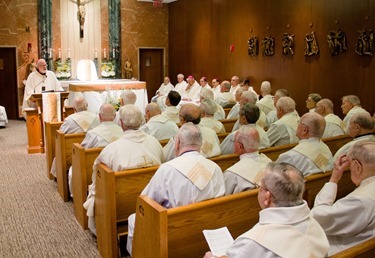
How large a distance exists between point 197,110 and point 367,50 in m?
3.89

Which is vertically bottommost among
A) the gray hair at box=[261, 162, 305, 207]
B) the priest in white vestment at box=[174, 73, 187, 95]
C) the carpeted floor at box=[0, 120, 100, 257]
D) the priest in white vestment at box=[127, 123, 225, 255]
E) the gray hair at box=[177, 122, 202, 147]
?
the carpeted floor at box=[0, 120, 100, 257]

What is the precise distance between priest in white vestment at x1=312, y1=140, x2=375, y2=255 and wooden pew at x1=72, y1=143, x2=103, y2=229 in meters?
2.38

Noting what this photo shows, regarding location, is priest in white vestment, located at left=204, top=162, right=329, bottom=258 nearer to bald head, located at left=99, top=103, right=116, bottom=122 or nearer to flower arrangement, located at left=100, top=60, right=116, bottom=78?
bald head, located at left=99, top=103, right=116, bottom=122

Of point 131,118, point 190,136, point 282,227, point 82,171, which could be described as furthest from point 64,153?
point 282,227

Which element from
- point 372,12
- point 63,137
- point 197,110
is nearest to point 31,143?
point 63,137

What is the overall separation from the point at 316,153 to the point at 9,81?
10.1 m

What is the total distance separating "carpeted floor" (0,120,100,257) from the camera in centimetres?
366

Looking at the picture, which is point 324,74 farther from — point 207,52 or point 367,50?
point 207,52

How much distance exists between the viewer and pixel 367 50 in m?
6.64

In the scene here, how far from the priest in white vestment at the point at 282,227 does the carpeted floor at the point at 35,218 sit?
7.20 ft

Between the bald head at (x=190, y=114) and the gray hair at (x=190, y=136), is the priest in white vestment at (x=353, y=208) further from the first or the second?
the bald head at (x=190, y=114)

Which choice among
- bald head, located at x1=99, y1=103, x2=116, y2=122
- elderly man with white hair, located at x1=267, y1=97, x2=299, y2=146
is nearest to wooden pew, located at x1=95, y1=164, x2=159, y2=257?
bald head, located at x1=99, y1=103, x2=116, y2=122

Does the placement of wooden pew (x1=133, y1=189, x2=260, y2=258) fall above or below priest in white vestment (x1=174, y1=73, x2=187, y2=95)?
below

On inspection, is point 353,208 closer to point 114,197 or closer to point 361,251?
point 361,251
